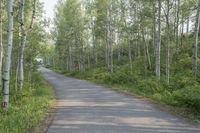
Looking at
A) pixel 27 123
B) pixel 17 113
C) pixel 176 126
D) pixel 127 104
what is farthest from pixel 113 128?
pixel 127 104

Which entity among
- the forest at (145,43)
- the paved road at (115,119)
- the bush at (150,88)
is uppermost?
the forest at (145,43)

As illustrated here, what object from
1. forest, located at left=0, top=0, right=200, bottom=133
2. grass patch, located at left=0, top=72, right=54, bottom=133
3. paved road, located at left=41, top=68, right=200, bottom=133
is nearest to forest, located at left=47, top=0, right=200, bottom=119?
forest, located at left=0, top=0, right=200, bottom=133

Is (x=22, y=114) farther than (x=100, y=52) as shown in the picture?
No

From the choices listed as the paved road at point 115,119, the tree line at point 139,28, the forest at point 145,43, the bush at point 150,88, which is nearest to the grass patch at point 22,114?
the paved road at point 115,119

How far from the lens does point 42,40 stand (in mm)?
26031

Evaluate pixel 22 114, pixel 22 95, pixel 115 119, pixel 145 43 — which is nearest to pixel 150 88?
pixel 22 95

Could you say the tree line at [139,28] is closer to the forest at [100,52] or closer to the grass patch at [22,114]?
the forest at [100,52]

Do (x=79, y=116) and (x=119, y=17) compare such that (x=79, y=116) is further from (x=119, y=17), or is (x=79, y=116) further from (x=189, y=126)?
(x=119, y=17)

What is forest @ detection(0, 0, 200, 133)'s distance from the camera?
12.8 meters

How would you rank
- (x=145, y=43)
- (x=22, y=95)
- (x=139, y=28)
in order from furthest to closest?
(x=145, y=43) → (x=139, y=28) → (x=22, y=95)

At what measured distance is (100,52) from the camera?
59.1 meters

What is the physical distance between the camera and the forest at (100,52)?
12.8 metres

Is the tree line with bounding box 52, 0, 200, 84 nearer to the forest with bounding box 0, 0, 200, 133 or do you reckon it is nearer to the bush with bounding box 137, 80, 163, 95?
the forest with bounding box 0, 0, 200, 133

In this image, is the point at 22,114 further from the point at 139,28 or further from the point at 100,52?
the point at 100,52
